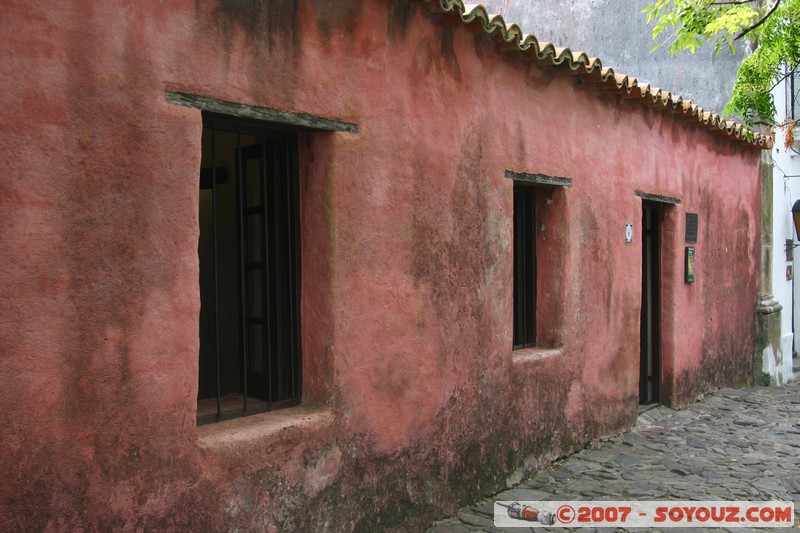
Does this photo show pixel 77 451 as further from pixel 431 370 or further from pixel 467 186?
pixel 467 186

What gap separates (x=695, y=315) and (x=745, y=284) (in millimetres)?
2177

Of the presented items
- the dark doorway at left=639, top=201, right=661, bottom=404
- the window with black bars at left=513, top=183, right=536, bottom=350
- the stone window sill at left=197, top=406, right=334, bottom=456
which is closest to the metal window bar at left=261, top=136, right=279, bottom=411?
the stone window sill at left=197, top=406, right=334, bottom=456

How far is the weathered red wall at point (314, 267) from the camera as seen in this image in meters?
2.93

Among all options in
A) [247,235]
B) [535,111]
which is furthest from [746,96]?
[247,235]

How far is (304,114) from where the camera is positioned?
4012 mm

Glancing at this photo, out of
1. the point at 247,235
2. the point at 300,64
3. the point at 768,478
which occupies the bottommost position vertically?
the point at 768,478

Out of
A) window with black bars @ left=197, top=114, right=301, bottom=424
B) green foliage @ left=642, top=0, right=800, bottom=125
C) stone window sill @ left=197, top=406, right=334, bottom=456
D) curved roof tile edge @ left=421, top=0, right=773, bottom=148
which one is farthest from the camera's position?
green foliage @ left=642, top=0, right=800, bottom=125

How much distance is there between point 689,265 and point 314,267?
20.7 ft

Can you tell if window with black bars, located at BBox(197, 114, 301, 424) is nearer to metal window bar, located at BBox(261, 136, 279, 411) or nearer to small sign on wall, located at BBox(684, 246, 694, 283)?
metal window bar, located at BBox(261, 136, 279, 411)

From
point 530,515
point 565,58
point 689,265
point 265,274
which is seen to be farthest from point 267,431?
point 689,265

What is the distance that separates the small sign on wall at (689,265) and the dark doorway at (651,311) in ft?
1.32

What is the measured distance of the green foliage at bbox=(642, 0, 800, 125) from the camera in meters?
8.12

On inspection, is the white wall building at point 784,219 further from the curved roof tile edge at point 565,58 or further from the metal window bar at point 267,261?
the metal window bar at point 267,261

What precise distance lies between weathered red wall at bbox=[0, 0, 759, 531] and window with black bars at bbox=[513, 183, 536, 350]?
0.63 ft
